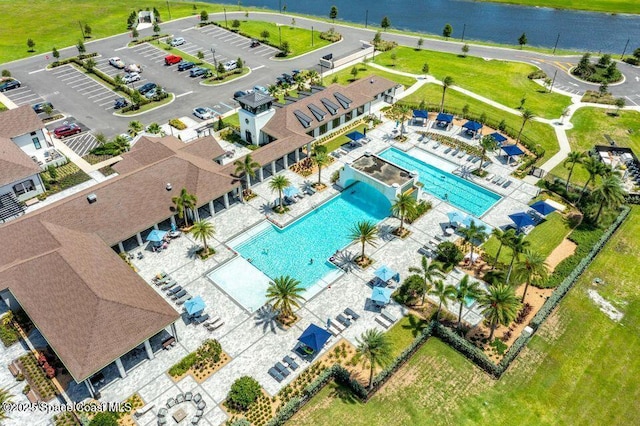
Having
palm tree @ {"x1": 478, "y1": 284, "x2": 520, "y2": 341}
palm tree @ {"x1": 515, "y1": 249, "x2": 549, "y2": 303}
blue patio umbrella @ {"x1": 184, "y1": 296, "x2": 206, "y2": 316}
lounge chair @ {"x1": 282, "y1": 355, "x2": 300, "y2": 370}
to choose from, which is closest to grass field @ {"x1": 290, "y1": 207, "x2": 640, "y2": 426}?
lounge chair @ {"x1": 282, "y1": 355, "x2": 300, "y2": 370}

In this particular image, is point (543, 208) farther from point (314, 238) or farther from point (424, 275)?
point (314, 238)

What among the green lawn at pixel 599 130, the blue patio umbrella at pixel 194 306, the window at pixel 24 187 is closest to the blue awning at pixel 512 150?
the green lawn at pixel 599 130

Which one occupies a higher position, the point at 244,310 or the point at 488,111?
the point at 488,111

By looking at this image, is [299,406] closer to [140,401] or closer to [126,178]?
[140,401]

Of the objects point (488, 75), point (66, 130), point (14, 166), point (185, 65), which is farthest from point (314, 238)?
point (488, 75)

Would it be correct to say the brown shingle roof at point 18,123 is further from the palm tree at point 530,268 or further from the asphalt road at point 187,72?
the palm tree at point 530,268

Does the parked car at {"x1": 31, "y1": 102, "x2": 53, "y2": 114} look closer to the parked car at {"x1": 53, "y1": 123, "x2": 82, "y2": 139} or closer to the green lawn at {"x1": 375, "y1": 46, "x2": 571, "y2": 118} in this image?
the parked car at {"x1": 53, "y1": 123, "x2": 82, "y2": 139}
